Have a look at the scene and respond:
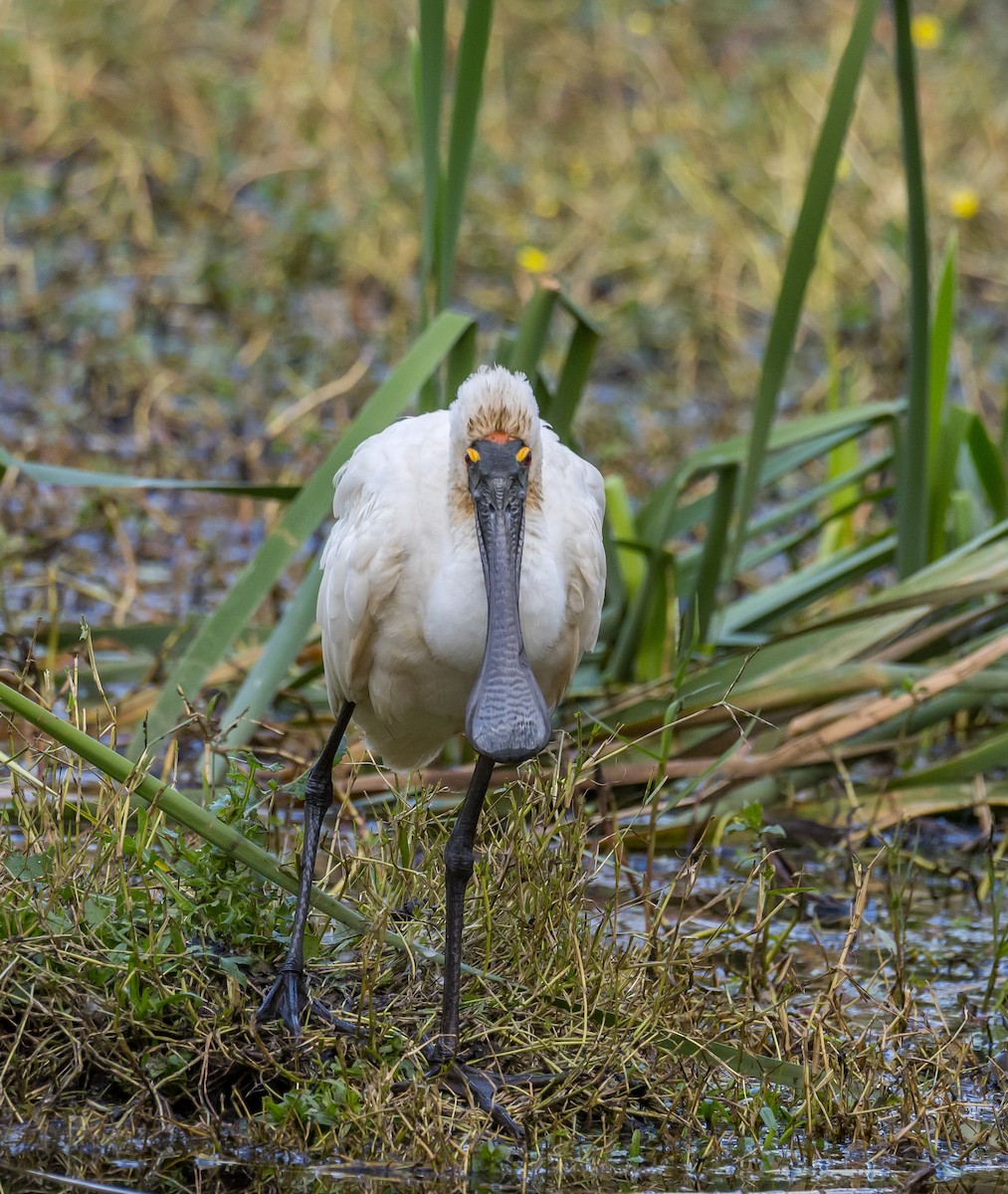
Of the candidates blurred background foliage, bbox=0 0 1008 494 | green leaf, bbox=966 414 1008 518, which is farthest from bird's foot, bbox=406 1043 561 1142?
blurred background foliage, bbox=0 0 1008 494

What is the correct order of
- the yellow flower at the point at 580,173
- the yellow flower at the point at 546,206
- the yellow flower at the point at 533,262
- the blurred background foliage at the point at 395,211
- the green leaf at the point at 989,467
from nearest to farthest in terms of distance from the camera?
the green leaf at the point at 989,467, the blurred background foliage at the point at 395,211, the yellow flower at the point at 533,262, the yellow flower at the point at 546,206, the yellow flower at the point at 580,173

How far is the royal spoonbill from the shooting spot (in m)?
3.54

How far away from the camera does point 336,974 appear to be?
3943mm

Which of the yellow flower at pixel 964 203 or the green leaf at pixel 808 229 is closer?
the green leaf at pixel 808 229

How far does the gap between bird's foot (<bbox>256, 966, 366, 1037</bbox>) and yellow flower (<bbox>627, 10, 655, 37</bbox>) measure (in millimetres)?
9106

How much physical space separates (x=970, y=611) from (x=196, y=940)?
262cm

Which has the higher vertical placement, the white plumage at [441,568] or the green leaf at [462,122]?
the green leaf at [462,122]

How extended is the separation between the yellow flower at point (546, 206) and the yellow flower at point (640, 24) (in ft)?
7.19

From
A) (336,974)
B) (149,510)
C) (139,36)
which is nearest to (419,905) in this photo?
(336,974)

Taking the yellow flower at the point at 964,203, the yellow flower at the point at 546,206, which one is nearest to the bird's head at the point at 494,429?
the yellow flower at the point at 964,203

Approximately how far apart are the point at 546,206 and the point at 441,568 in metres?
6.65

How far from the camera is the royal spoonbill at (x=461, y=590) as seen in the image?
11.6ft

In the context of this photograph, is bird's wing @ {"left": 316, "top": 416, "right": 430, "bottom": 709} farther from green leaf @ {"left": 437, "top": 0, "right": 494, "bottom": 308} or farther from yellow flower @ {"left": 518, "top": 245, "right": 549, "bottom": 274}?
yellow flower @ {"left": 518, "top": 245, "right": 549, "bottom": 274}

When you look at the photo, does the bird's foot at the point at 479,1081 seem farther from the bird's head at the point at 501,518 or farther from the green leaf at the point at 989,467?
the green leaf at the point at 989,467
